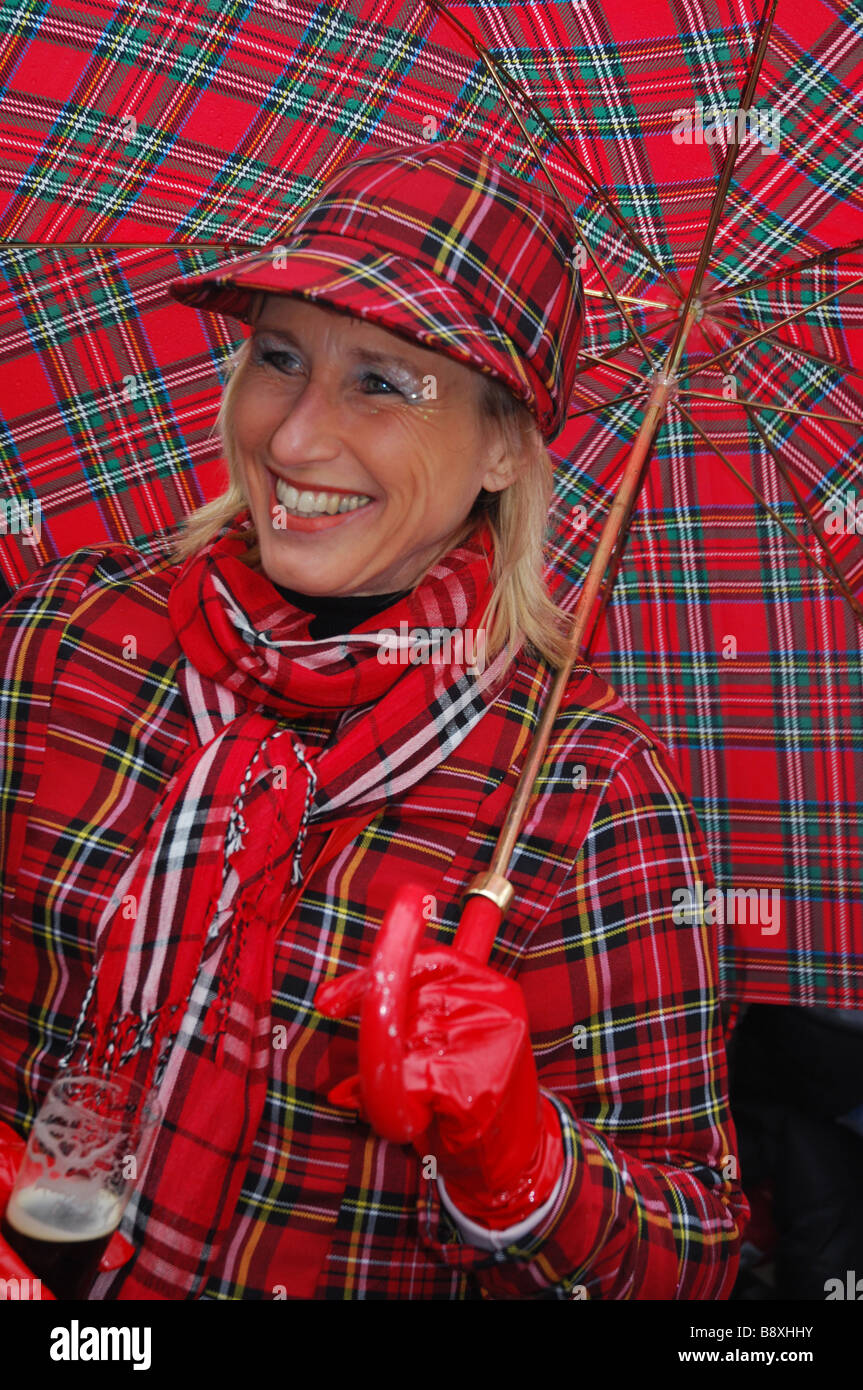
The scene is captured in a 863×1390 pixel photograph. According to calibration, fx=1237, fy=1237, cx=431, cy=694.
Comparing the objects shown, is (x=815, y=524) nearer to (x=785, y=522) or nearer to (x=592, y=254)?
(x=785, y=522)

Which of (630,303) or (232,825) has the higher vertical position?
(630,303)

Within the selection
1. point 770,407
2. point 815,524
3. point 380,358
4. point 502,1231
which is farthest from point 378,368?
point 502,1231

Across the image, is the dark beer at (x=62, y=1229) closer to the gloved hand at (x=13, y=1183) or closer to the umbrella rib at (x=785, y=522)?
the gloved hand at (x=13, y=1183)

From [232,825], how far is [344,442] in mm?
559

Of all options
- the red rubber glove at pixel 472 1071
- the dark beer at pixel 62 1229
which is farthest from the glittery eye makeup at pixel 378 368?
the dark beer at pixel 62 1229

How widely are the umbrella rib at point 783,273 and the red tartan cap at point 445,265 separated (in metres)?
0.21

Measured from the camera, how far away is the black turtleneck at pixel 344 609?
193cm

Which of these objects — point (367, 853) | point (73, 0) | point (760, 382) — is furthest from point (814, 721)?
point (73, 0)

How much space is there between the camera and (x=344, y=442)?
67.5 inches

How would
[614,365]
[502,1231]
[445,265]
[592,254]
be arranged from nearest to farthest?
[502,1231]
[445,265]
[592,254]
[614,365]

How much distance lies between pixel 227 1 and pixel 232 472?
26.2 inches

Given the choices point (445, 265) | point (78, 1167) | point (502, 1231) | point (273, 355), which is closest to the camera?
point (78, 1167)

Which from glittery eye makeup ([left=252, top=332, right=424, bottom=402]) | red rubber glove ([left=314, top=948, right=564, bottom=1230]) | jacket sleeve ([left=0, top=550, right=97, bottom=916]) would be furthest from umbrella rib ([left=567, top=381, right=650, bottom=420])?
red rubber glove ([left=314, top=948, right=564, bottom=1230])

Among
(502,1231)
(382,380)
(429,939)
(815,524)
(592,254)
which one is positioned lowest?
(502,1231)
